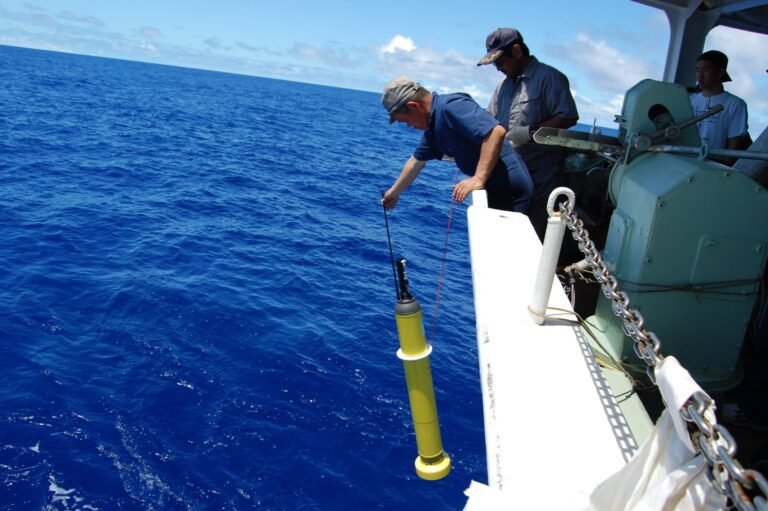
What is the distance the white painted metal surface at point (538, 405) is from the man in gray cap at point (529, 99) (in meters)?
2.24

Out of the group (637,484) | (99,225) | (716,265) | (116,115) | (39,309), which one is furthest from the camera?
(116,115)

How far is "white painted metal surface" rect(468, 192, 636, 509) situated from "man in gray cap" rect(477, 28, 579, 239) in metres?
2.24

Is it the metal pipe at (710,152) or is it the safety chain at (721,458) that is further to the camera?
the metal pipe at (710,152)

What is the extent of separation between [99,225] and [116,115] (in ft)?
75.5

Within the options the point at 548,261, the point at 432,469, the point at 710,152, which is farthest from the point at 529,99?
the point at 432,469

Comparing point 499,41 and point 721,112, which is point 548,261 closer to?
point 499,41

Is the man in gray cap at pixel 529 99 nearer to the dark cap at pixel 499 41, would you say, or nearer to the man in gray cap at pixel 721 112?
the dark cap at pixel 499 41

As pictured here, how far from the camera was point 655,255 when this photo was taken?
10.6ft

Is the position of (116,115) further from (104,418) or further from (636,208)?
(636,208)

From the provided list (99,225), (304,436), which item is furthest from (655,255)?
(99,225)

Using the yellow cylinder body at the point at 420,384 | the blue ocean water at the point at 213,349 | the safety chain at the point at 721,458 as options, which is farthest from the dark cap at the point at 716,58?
the safety chain at the point at 721,458

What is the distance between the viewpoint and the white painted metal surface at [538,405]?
5.57 feet

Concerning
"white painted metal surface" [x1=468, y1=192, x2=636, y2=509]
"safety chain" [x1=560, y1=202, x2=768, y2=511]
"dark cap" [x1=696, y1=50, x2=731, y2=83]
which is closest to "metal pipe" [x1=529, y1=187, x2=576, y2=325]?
"white painted metal surface" [x1=468, y1=192, x2=636, y2=509]

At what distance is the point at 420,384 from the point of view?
2.41 m
